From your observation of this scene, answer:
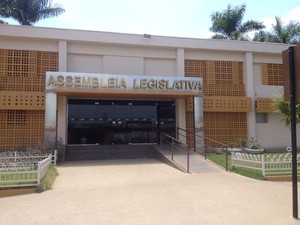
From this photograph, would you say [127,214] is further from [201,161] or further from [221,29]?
[221,29]

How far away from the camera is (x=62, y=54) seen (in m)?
18.1

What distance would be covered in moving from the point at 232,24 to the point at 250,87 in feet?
42.6

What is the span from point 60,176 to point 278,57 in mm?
16178

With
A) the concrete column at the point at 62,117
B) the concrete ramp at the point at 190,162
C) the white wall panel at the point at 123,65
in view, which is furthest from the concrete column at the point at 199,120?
the concrete column at the point at 62,117

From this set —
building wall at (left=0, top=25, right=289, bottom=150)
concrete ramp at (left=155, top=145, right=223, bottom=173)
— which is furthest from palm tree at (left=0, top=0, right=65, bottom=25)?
concrete ramp at (left=155, top=145, right=223, bottom=173)

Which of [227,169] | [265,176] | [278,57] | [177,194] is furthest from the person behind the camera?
[278,57]

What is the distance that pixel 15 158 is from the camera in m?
13.1

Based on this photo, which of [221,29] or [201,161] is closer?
[201,161]

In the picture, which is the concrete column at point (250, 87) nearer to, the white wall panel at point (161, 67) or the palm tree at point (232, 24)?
the white wall panel at point (161, 67)

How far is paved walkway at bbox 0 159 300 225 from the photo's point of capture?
6.36 meters

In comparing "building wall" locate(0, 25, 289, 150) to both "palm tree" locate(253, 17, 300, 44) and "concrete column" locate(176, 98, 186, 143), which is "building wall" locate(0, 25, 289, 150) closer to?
"concrete column" locate(176, 98, 186, 143)

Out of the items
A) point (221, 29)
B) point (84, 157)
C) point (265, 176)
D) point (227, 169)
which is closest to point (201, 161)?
point (227, 169)

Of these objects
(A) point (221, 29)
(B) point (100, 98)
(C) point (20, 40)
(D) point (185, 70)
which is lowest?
(B) point (100, 98)

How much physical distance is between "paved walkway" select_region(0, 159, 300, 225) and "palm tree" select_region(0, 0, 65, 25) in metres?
19.1
